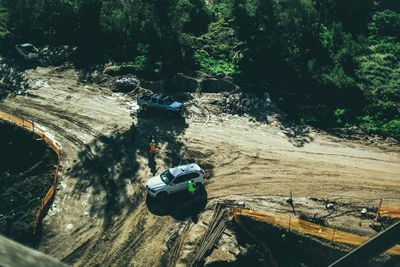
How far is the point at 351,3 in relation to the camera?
36469mm

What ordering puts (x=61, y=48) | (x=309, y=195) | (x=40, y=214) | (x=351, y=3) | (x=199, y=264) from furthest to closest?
(x=61, y=48), (x=351, y=3), (x=309, y=195), (x=40, y=214), (x=199, y=264)

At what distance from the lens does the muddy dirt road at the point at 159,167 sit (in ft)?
57.5

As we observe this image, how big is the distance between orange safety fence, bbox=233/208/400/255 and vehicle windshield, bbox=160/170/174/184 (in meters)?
4.45

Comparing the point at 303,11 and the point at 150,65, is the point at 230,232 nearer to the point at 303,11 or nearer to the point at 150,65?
the point at 150,65

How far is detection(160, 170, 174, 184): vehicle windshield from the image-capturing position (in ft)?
64.4

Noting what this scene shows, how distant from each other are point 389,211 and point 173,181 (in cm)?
1331

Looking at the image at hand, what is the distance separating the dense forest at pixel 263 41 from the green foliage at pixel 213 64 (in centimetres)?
11

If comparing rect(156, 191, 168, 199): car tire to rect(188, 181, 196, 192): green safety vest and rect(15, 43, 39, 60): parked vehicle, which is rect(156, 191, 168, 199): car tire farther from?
rect(15, 43, 39, 60): parked vehicle

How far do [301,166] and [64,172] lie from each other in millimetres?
17049

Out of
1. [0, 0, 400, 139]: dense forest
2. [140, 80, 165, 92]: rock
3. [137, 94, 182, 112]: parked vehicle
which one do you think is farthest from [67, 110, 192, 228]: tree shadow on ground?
[0, 0, 400, 139]: dense forest

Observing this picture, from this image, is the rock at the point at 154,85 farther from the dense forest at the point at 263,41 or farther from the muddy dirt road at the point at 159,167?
the muddy dirt road at the point at 159,167

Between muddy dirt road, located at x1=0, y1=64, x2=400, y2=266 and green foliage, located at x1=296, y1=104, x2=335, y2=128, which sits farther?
green foliage, located at x1=296, y1=104, x2=335, y2=128

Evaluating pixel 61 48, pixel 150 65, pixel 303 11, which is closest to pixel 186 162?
pixel 150 65

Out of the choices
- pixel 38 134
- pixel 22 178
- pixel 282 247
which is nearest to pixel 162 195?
pixel 282 247
